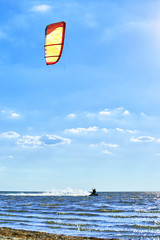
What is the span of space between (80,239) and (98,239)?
2.70ft

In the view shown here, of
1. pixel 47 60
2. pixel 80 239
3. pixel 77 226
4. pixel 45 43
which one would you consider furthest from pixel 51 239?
pixel 45 43

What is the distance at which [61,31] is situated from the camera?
18703 millimetres

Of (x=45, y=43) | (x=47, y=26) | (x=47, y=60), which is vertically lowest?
(x=47, y=60)

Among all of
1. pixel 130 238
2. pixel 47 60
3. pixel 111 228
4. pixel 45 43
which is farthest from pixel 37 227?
pixel 45 43

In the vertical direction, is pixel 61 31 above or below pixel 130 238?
above

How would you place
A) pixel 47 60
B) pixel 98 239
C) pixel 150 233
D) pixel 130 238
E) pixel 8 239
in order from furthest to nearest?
pixel 47 60 → pixel 150 233 → pixel 130 238 → pixel 98 239 → pixel 8 239

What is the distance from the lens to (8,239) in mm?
10773

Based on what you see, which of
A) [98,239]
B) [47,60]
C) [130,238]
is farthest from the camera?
[47,60]

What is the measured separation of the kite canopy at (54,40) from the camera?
59.9 feet

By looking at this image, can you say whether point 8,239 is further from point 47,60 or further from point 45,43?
point 45,43

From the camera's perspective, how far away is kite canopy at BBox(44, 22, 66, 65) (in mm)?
18250

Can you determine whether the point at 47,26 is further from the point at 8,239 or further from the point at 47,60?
the point at 8,239

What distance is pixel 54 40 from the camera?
18672 millimetres

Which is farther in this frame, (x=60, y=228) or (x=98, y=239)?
(x=60, y=228)
